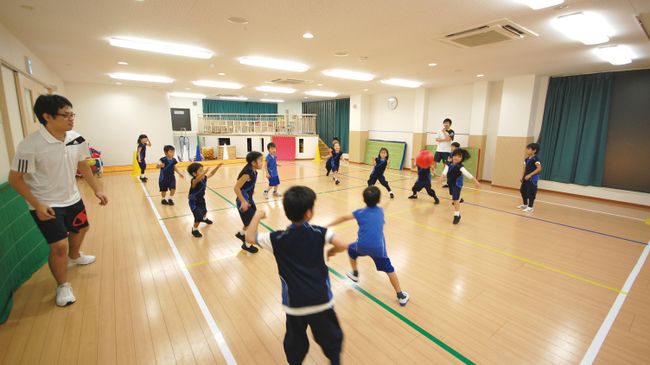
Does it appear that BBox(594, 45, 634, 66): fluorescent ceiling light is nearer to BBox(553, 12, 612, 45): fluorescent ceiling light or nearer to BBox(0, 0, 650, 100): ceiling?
BBox(0, 0, 650, 100): ceiling

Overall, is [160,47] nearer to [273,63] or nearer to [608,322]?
[273,63]

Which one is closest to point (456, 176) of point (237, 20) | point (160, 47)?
point (237, 20)

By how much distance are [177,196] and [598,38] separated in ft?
29.3

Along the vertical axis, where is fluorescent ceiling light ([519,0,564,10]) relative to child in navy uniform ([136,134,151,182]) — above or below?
above

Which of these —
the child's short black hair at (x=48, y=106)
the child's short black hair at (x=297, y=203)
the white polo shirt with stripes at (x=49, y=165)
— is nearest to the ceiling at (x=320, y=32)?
the child's short black hair at (x=48, y=106)

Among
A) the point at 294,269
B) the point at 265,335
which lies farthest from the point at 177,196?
the point at 294,269

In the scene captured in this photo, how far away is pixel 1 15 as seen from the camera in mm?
3893

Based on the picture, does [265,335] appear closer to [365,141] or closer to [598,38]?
[598,38]

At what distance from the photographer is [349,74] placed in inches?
321

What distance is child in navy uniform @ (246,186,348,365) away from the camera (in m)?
1.46

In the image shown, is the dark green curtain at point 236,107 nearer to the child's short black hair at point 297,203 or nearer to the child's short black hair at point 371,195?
the child's short black hair at point 371,195

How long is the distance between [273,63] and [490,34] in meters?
4.57

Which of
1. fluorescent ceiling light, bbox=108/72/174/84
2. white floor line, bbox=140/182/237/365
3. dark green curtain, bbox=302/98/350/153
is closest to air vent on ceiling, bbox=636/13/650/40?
white floor line, bbox=140/182/237/365

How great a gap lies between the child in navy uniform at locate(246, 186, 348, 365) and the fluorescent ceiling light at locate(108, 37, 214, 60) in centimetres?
531
